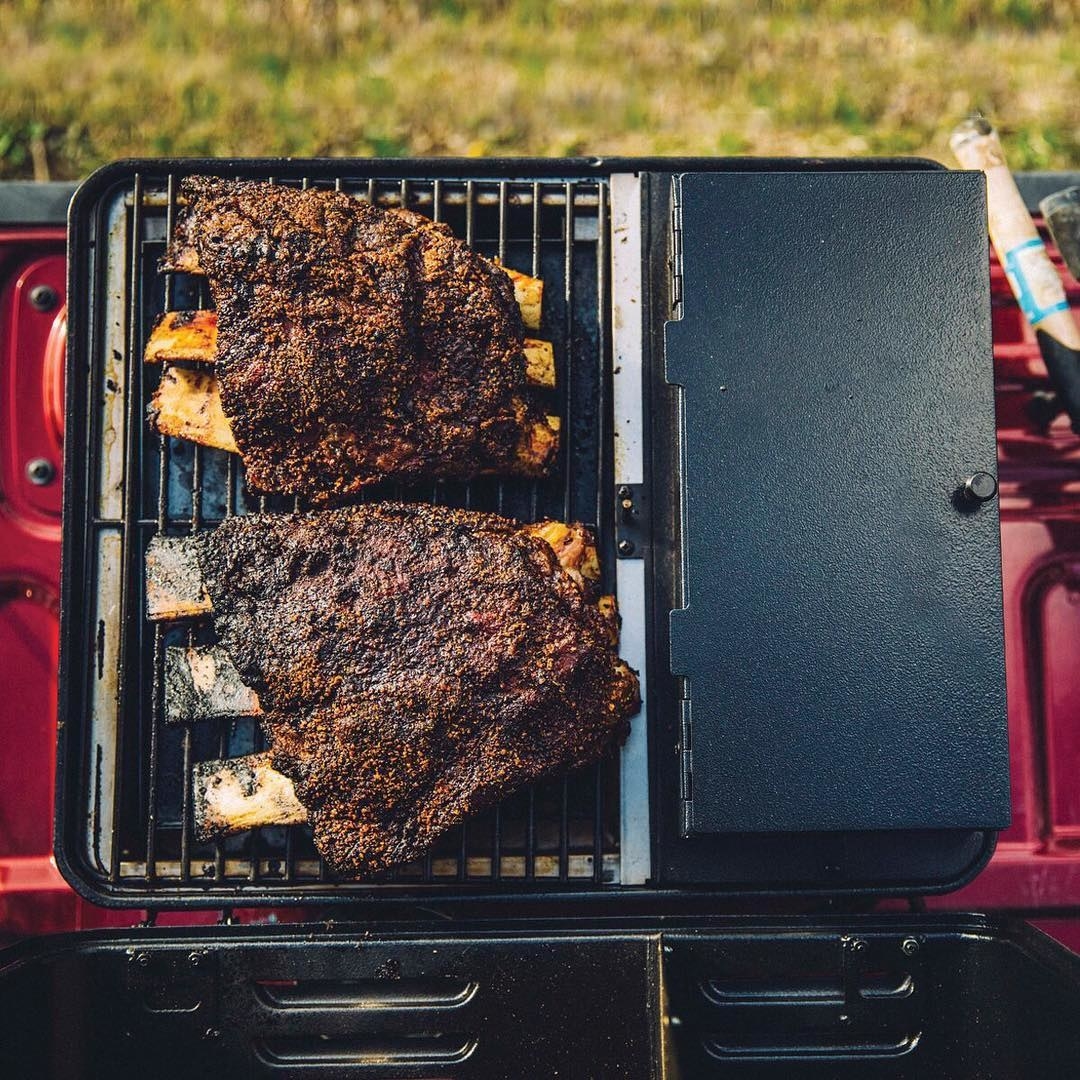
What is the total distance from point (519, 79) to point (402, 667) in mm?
2398

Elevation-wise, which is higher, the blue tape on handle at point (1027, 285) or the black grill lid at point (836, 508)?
the blue tape on handle at point (1027, 285)

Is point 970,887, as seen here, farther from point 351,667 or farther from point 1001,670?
point 351,667

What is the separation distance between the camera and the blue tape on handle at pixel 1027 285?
204cm

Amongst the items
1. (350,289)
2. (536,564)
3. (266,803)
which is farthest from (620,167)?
(266,803)

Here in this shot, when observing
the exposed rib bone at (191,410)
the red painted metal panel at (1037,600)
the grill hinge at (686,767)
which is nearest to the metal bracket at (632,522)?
the grill hinge at (686,767)

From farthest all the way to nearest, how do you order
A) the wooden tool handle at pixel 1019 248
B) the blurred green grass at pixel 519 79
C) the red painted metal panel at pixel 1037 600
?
the blurred green grass at pixel 519 79, the red painted metal panel at pixel 1037 600, the wooden tool handle at pixel 1019 248

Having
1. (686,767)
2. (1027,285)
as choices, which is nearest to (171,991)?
(686,767)

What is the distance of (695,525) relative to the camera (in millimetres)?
1742

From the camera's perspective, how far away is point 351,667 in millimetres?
1701

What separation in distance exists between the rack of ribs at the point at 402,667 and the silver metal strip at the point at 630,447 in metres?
0.14

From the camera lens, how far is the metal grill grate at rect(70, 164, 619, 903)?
185cm

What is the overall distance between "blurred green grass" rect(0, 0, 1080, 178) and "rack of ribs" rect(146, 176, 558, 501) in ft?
4.87

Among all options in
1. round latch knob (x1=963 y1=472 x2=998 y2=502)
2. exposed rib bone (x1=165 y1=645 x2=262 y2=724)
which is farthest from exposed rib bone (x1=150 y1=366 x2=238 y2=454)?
round latch knob (x1=963 y1=472 x2=998 y2=502)

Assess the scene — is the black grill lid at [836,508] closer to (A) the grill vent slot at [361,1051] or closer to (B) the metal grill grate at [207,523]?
(B) the metal grill grate at [207,523]
